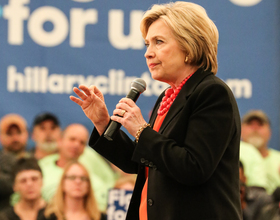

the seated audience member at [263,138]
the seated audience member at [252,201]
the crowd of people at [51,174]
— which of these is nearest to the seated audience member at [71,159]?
the crowd of people at [51,174]

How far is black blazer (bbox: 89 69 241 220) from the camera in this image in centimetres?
146

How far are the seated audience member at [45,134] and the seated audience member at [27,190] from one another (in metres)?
0.13

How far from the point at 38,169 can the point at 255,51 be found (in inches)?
109

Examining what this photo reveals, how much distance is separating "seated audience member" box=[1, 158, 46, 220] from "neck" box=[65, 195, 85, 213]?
25cm

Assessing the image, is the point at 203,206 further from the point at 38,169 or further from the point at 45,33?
the point at 45,33

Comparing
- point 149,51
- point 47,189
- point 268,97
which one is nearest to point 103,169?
point 47,189

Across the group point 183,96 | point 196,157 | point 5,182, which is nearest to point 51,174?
point 5,182

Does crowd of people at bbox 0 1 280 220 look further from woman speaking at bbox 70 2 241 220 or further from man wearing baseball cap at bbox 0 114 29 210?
man wearing baseball cap at bbox 0 114 29 210

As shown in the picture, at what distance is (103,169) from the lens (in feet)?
14.1

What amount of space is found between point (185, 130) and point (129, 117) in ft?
0.77

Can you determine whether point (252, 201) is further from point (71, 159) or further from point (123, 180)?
point (71, 159)

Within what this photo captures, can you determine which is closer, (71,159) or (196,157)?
(196,157)

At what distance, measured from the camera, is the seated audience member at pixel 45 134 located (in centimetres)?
430

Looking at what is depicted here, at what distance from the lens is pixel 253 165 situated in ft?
14.1
